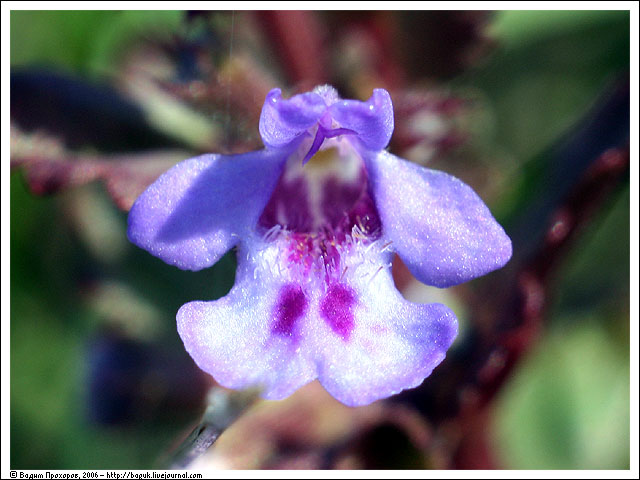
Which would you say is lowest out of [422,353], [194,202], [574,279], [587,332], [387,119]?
[587,332]

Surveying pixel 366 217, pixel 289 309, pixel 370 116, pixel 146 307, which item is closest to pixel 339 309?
pixel 289 309

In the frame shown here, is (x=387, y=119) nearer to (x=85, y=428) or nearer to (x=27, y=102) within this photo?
(x=27, y=102)

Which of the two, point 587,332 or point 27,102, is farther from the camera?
point 587,332

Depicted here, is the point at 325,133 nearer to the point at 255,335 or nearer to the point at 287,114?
the point at 287,114

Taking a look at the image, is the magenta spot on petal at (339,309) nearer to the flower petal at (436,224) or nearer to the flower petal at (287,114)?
the flower petal at (436,224)

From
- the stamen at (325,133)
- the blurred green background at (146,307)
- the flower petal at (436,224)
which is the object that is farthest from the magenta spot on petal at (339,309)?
the blurred green background at (146,307)

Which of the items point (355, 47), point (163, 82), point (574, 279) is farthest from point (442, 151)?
point (163, 82)
